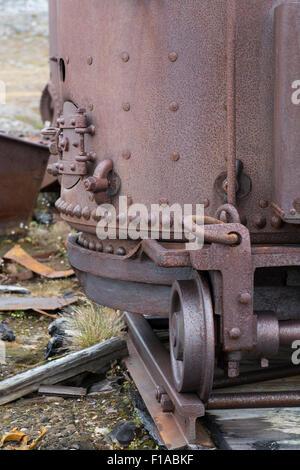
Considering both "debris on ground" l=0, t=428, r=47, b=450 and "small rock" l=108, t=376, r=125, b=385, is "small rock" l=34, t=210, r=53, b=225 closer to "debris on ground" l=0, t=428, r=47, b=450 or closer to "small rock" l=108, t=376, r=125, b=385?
"small rock" l=108, t=376, r=125, b=385

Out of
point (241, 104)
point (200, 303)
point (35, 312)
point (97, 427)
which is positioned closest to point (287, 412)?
point (200, 303)

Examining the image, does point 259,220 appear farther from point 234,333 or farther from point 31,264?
point 31,264

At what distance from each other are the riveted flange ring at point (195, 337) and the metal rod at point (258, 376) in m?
0.46

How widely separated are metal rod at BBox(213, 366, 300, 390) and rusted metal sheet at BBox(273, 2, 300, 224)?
99 centimetres

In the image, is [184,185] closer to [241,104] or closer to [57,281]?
[241,104]

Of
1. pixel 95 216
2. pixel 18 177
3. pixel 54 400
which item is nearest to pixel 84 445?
pixel 54 400

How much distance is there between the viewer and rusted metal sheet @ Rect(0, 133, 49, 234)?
727 cm

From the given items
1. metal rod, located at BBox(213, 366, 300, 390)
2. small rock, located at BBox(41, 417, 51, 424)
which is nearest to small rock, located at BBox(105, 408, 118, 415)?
small rock, located at BBox(41, 417, 51, 424)

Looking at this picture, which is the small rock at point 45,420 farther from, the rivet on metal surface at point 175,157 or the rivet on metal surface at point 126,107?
the rivet on metal surface at point 126,107

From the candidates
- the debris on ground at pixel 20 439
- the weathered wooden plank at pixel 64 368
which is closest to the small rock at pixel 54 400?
the weathered wooden plank at pixel 64 368

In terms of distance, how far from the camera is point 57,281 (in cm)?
658

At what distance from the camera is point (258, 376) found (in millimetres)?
3025

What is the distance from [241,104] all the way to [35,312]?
11.4ft

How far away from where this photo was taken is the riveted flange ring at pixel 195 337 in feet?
7.79
